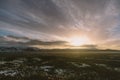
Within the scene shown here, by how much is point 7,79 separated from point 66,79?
847cm

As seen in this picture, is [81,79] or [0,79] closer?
[0,79]

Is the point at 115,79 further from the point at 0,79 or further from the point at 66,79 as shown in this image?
the point at 0,79

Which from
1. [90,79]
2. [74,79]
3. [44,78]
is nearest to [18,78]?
[44,78]

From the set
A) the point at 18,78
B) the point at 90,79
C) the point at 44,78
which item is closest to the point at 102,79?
the point at 90,79

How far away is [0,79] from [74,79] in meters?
10.6

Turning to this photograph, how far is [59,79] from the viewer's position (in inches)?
853

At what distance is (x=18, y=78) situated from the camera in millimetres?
22578

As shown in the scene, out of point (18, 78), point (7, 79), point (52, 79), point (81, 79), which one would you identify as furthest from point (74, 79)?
point (7, 79)

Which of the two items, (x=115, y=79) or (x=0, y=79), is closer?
(x=0, y=79)

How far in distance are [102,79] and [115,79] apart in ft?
6.54

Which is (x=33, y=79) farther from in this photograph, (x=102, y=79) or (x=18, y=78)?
(x=102, y=79)

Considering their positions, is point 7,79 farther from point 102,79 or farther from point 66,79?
point 102,79

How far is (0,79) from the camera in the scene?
21.3 meters

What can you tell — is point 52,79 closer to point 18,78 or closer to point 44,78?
point 44,78
